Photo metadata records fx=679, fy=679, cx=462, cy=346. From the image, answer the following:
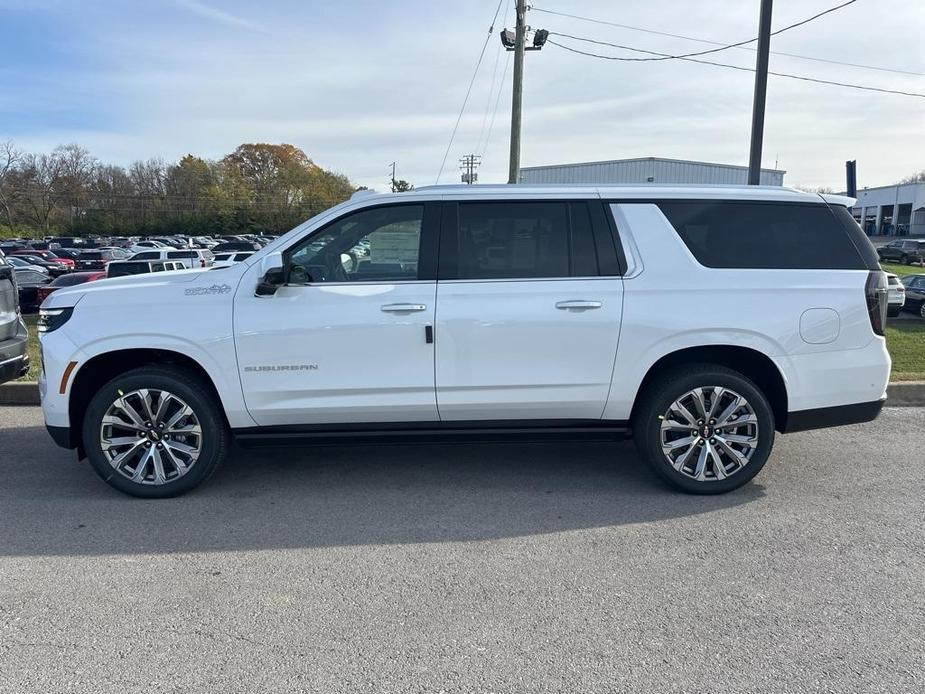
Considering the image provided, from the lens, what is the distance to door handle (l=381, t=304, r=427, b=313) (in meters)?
4.20

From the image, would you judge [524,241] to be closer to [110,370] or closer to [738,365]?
[738,365]

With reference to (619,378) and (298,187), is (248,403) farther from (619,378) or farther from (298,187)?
(298,187)

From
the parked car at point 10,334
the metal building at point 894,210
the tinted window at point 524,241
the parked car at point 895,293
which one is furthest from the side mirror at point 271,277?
the metal building at point 894,210

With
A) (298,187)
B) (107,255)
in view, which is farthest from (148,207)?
(107,255)

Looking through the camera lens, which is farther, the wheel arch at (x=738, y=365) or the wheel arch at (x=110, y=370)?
the wheel arch at (x=738, y=365)

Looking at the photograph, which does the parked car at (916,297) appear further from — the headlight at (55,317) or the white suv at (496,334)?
the headlight at (55,317)

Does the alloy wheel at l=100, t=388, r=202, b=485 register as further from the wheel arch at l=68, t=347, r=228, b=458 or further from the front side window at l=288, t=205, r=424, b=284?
the front side window at l=288, t=205, r=424, b=284

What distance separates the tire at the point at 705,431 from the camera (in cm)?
436

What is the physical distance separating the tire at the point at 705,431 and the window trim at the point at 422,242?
1.65m

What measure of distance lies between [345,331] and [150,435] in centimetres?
144

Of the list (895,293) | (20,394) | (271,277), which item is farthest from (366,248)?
(895,293)

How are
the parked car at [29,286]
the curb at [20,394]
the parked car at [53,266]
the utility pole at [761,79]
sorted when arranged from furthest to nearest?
the parked car at [53,266] → the parked car at [29,286] → the utility pole at [761,79] → the curb at [20,394]

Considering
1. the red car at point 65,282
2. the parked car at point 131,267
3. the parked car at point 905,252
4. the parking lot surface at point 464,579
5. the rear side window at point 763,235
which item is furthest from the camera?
the parked car at point 905,252

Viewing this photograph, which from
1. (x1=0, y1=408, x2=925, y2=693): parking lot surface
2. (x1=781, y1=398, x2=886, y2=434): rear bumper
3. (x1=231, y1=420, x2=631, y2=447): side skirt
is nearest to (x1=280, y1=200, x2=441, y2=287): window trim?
(x1=231, y1=420, x2=631, y2=447): side skirt
